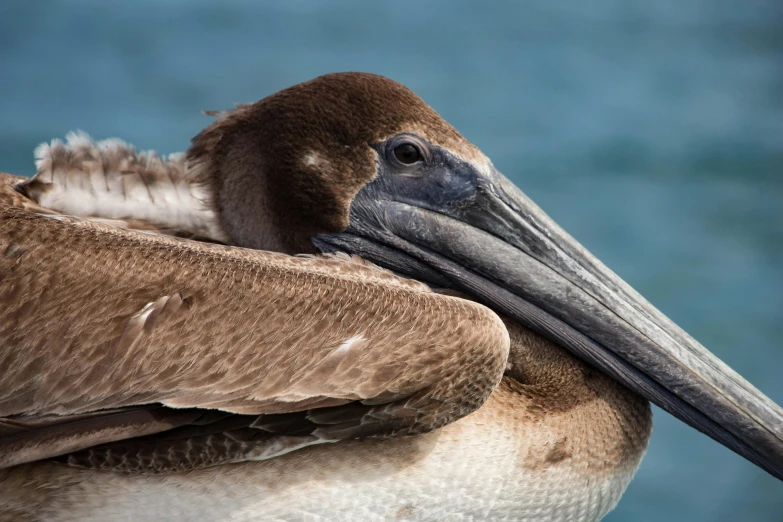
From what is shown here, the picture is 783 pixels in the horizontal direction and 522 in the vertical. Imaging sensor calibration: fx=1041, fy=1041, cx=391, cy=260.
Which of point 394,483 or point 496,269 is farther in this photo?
point 496,269

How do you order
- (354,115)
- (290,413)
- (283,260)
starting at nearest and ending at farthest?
(290,413)
(283,260)
(354,115)

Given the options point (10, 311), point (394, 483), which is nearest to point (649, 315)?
point (394, 483)

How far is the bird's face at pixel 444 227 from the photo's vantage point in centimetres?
261

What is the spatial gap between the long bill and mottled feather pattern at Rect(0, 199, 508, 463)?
1.03 feet

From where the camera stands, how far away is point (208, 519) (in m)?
2.36

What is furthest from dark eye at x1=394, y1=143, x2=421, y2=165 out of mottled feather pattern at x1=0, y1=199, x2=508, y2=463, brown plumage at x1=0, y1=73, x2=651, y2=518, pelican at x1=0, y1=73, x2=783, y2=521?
mottled feather pattern at x1=0, y1=199, x2=508, y2=463

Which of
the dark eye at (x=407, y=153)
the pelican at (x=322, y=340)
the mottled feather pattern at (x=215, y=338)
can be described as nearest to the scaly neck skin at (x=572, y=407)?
the pelican at (x=322, y=340)

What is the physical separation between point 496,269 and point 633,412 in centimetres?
51

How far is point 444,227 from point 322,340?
61cm

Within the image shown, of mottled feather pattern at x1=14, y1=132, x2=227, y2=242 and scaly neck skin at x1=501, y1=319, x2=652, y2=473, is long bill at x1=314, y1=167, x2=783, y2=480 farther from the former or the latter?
Result: mottled feather pattern at x1=14, y1=132, x2=227, y2=242

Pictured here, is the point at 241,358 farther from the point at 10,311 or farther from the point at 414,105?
the point at 414,105

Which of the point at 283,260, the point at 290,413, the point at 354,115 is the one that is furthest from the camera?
the point at 354,115

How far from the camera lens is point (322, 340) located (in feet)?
7.59

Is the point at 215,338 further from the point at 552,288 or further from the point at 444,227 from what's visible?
the point at 552,288
